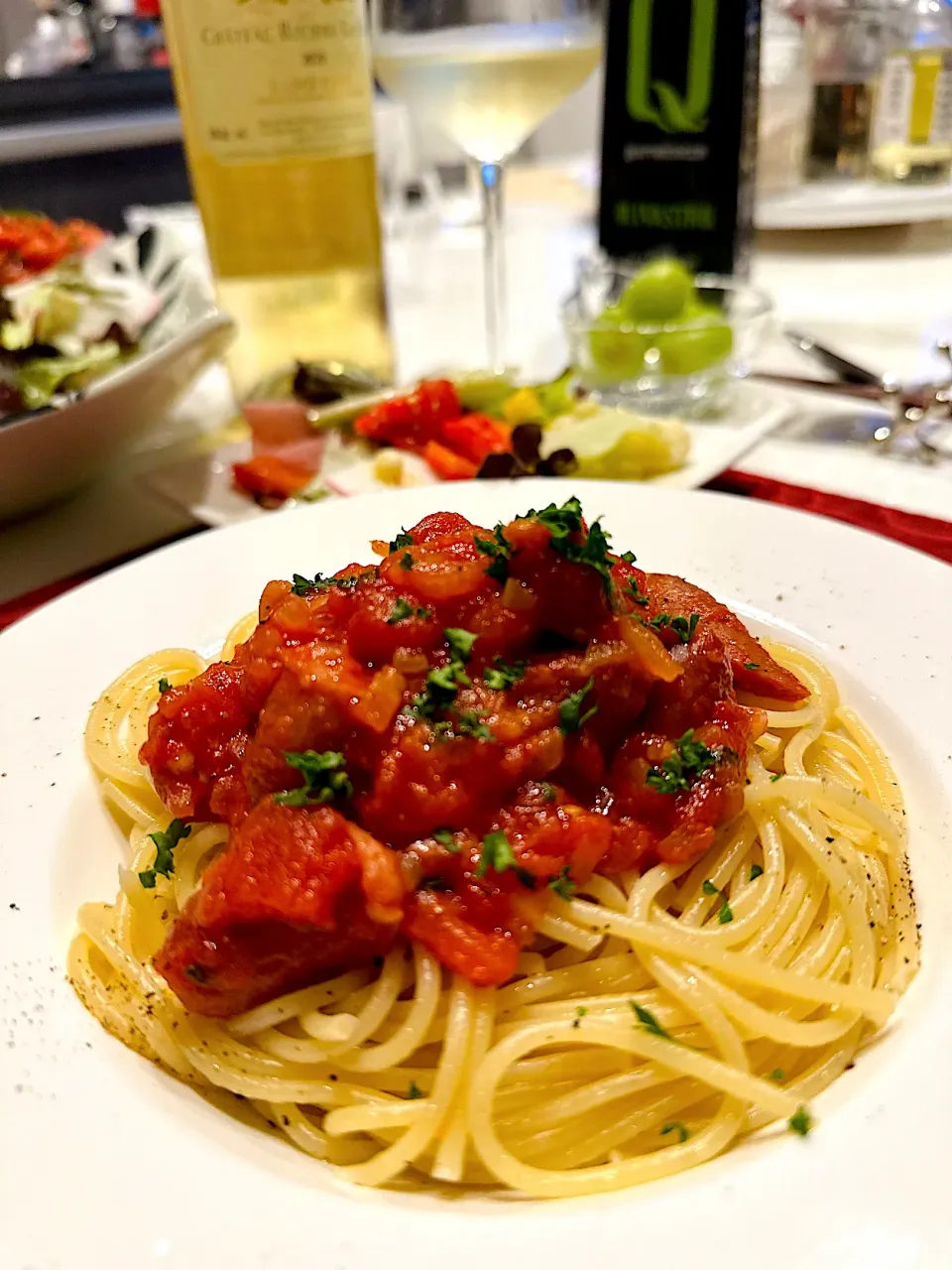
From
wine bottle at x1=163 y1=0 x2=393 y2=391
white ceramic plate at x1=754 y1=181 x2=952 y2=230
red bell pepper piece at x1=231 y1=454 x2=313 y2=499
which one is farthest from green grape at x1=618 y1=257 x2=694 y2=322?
white ceramic plate at x1=754 y1=181 x2=952 y2=230

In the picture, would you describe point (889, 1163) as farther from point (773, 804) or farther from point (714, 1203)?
point (773, 804)

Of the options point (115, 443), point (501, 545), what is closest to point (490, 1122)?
point (501, 545)

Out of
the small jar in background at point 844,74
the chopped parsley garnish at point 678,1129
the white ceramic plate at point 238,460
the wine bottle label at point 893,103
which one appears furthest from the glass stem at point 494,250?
the small jar in background at point 844,74

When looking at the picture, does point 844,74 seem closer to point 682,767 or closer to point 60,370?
point 60,370

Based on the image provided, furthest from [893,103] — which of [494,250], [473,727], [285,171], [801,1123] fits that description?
[801,1123]

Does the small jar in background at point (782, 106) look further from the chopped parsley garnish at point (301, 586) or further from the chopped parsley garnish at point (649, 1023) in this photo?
the chopped parsley garnish at point (649, 1023)

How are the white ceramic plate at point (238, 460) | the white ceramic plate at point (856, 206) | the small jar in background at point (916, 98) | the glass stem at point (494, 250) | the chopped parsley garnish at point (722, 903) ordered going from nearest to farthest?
1. the chopped parsley garnish at point (722, 903)
2. the white ceramic plate at point (238, 460)
3. the glass stem at point (494, 250)
4. the white ceramic plate at point (856, 206)
5. the small jar in background at point (916, 98)

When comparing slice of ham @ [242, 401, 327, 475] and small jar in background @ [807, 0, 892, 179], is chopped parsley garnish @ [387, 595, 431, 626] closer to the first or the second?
slice of ham @ [242, 401, 327, 475]
